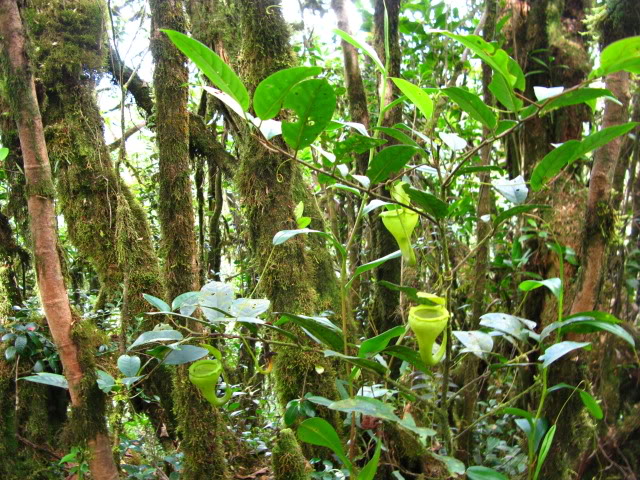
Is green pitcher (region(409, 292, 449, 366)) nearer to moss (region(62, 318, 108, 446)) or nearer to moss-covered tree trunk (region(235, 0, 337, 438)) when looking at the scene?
moss-covered tree trunk (region(235, 0, 337, 438))

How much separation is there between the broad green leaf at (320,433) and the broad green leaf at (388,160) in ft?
1.42

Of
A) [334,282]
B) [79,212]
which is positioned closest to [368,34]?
[334,282]

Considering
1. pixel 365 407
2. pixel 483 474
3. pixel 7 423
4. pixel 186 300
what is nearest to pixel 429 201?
pixel 365 407

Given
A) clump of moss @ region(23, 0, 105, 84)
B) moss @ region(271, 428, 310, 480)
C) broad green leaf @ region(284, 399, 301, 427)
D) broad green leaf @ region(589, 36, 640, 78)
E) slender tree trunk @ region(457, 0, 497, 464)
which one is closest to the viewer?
broad green leaf @ region(589, 36, 640, 78)

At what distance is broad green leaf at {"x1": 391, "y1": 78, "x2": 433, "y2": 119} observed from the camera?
77 centimetres

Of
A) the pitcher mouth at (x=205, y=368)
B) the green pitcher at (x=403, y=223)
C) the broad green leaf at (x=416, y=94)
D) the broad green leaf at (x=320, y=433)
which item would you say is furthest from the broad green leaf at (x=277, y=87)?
the broad green leaf at (x=320, y=433)

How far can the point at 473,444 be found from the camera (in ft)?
6.90

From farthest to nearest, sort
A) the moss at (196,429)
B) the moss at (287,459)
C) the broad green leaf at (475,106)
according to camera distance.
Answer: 1. the moss at (196,429)
2. the moss at (287,459)
3. the broad green leaf at (475,106)

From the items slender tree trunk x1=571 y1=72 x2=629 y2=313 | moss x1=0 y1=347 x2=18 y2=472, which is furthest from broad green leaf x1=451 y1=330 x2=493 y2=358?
moss x1=0 y1=347 x2=18 y2=472

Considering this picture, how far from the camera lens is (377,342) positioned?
81 centimetres

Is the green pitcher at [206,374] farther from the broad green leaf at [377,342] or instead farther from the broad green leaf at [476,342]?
the broad green leaf at [476,342]

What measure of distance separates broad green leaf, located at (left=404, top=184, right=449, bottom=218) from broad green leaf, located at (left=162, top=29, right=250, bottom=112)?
288 millimetres

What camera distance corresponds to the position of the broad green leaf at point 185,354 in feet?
2.56

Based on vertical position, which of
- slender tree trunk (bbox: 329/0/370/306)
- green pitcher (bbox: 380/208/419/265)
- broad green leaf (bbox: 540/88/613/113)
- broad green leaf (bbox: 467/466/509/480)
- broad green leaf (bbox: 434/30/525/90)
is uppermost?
slender tree trunk (bbox: 329/0/370/306)
